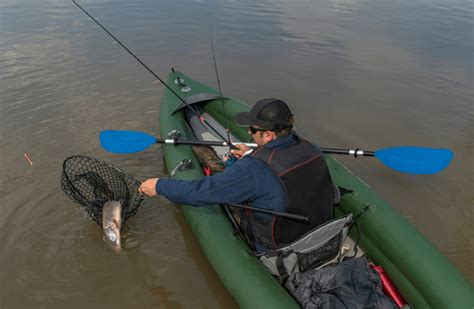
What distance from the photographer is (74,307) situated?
3498 mm

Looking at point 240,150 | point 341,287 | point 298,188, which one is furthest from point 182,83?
point 341,287

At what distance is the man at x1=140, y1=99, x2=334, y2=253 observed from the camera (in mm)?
2506

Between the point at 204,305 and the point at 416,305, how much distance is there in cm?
178

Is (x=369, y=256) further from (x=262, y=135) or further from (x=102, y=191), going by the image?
(x=102, y=191)

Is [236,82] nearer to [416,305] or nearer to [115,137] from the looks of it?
[115,137]

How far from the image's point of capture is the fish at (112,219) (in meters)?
3.54

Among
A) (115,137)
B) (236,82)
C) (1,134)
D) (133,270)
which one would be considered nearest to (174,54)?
(236,82)

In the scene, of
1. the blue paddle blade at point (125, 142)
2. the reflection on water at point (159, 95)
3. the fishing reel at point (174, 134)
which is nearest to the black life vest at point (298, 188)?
the reflection on water at point (159, 95)

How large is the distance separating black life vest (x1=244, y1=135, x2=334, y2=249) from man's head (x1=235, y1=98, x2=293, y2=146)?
0.11 m

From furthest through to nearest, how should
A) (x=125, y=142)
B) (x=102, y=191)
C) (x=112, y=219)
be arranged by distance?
(x=125, y=142) < (x=102, y=191) < (x=112, y=219)

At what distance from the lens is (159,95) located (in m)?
7.59

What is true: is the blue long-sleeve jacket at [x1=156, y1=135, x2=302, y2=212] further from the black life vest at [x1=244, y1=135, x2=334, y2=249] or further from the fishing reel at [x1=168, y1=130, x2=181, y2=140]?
the fishing reel at [x1=168, y1=130, x2=181, y2=140]

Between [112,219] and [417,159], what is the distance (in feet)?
9.71

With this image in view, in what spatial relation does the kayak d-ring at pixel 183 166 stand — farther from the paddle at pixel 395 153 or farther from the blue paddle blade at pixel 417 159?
the blue paddle blade at pixel 417 159
